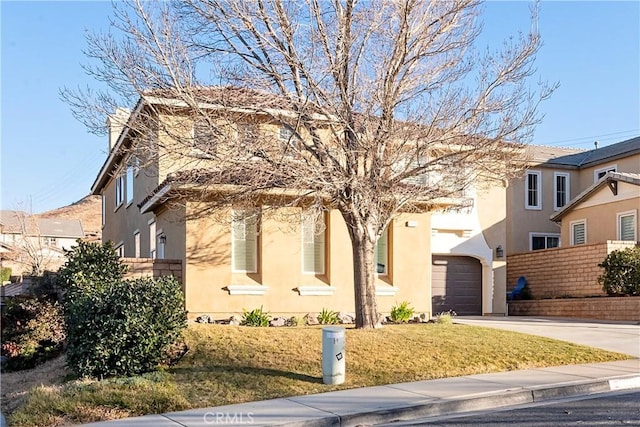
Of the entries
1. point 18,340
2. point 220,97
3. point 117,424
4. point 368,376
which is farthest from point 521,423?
point 18,340

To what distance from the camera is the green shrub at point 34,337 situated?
14.9 m

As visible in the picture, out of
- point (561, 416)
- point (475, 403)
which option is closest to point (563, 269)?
point (475, 403)

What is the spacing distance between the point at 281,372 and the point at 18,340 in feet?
21.5

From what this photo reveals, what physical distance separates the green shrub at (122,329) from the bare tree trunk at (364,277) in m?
4.03

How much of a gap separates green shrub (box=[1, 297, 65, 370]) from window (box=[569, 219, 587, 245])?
19.1 m

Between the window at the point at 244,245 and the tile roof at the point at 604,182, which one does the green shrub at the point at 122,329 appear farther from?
the tile roof at the point at 604,182

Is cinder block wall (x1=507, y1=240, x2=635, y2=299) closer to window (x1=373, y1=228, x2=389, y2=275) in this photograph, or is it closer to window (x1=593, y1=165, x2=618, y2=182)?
window (x1=593, y1=165, x2=618, y2=182)

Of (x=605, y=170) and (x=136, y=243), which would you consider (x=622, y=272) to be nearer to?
(x=605, y=170)

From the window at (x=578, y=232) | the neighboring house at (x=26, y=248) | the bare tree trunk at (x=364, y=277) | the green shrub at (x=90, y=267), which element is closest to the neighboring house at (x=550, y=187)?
the window at (x=578, y=232)

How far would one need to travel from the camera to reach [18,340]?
49.2 ft

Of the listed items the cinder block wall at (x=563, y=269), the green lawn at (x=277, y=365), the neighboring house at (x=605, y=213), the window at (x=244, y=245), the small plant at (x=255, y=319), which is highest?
the neighboring house at (x=605, y=213)

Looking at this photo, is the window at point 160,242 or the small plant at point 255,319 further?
the window at point 160,242

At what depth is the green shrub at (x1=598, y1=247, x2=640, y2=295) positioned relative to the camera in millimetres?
20859

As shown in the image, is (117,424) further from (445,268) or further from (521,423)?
(445,268)
